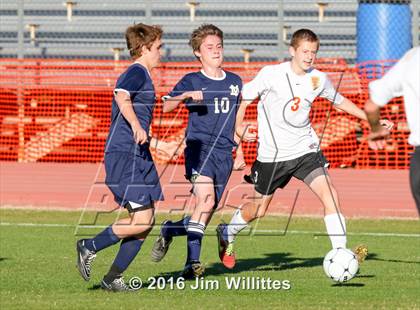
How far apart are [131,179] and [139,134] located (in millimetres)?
532

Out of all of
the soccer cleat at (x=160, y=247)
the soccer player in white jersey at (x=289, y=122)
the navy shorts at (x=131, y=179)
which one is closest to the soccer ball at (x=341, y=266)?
the soccer player in white jersey at (x=289, y=122)

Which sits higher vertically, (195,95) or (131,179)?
(195,95)

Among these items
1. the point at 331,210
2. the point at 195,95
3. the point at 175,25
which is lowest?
the point at 331,210

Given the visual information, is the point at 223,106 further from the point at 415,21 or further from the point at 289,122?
the point at 415,21

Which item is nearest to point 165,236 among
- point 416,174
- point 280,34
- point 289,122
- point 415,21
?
point 289,122

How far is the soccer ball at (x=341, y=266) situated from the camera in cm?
828

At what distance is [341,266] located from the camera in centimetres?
828

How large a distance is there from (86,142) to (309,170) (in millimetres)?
12075

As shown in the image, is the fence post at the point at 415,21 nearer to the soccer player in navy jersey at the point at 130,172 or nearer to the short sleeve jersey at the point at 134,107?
the soccer player in navy jersey at the point at 130,172

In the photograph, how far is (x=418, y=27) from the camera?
19.9 meters

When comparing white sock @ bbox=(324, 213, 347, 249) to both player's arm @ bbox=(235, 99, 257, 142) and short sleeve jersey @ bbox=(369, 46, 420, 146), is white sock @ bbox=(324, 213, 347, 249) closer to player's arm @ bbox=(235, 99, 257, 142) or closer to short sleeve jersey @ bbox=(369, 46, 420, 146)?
player's arm @ bbox=(235, 99, 257, 142)

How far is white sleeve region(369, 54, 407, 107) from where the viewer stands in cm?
600

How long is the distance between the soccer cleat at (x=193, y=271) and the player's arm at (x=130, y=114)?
5.31 ft

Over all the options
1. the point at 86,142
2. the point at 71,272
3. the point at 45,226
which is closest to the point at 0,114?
the point at 86,142
